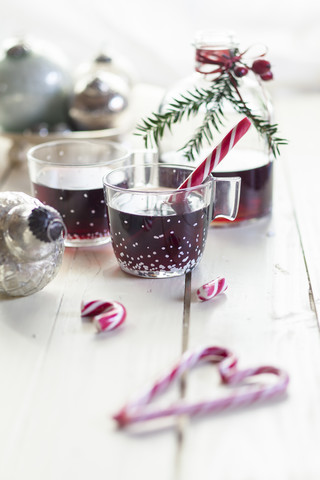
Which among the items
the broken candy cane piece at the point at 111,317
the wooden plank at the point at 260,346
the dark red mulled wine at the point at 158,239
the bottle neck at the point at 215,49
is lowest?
the wooden plank at the point at 260,346

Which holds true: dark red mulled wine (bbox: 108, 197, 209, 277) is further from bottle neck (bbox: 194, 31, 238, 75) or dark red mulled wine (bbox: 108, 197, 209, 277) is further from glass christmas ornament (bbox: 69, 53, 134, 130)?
glass christmas ornament (bbox: 69, 53, 134, 130)

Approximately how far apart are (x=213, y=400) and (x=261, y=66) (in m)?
0.60

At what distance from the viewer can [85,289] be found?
3.23 ft

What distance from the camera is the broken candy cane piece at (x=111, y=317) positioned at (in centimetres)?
85

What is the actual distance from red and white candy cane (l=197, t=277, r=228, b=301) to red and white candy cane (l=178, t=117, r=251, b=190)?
14cm

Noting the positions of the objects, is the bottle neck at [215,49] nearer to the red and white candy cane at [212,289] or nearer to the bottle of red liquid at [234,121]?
the bottle of red liquid at [234,121]

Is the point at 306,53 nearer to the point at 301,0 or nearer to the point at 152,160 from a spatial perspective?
the point at 301,0

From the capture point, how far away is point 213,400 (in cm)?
70

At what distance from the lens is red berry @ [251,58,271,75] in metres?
1.12

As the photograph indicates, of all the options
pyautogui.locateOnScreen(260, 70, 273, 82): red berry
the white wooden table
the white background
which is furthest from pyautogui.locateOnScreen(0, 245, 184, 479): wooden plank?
the white background

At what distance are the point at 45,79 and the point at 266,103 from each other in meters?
0.55

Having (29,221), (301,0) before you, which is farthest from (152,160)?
(301,0)

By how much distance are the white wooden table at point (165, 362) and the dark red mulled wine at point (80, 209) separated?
1.1 inches

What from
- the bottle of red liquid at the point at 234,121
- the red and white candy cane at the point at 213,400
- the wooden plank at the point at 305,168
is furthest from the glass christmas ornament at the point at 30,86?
the red and white candy cane at the point at 213,400
